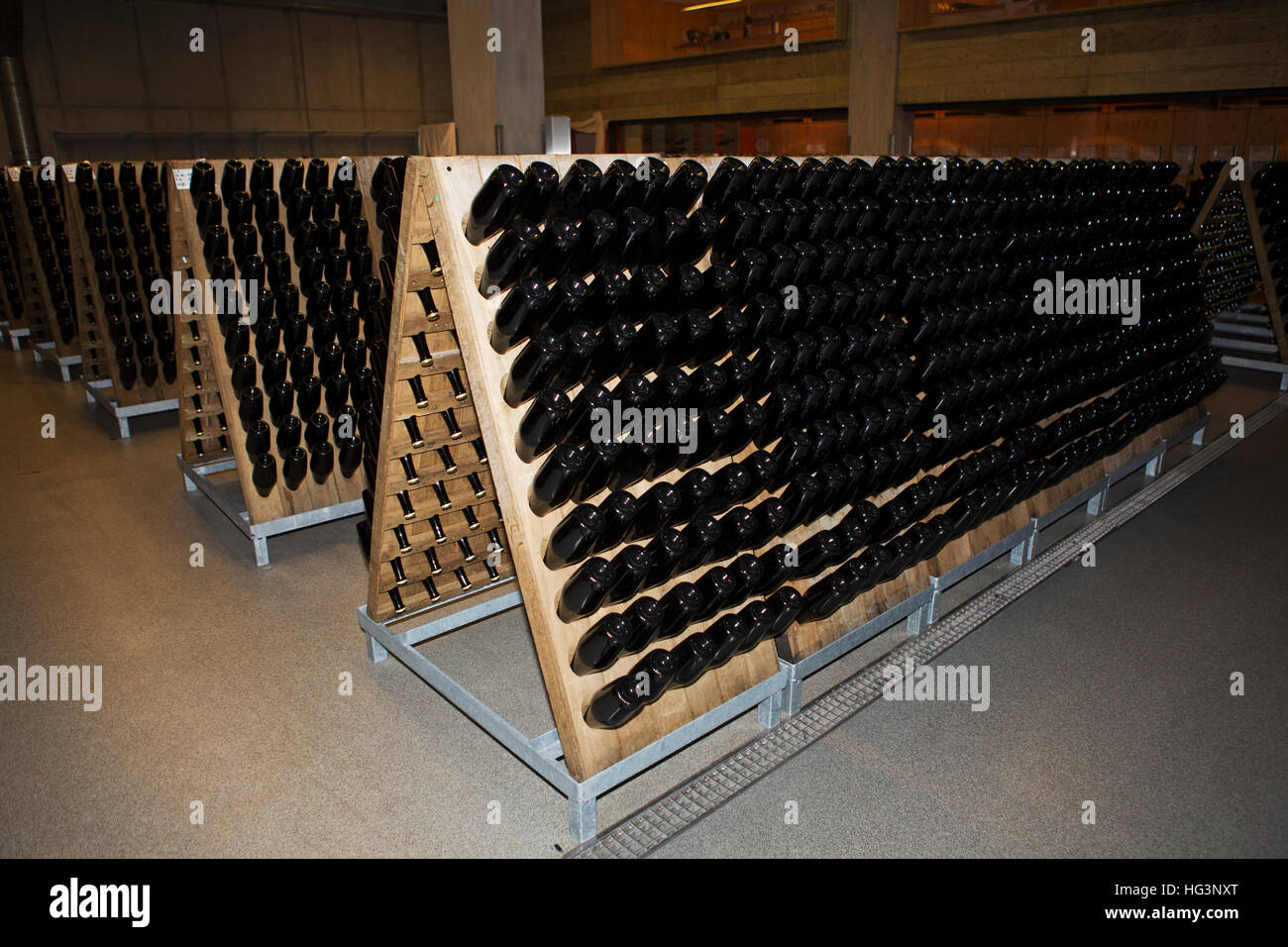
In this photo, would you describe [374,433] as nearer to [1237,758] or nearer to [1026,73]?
[1237,758]

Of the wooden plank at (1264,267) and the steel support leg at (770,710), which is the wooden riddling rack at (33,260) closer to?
the steel support leg at (770,710)

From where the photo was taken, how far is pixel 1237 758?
7.77 ft

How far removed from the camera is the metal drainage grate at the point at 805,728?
205 centimetres

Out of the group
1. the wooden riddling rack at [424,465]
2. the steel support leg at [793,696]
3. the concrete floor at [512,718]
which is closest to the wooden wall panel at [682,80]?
the concrete floor at [512,718]

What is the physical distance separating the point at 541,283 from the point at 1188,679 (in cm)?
249

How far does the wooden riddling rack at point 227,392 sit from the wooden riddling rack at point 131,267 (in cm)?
81

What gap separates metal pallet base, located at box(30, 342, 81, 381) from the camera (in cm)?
670

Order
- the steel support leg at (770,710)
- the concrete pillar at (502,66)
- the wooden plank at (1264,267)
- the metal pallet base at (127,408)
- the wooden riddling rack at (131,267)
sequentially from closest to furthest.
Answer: the steel support leg at (770,710), the wooden riddling rack at (131,267), the metal pallet base at (127,408), the wooden plank at (1264,267), the concrete pillar at (502,66)

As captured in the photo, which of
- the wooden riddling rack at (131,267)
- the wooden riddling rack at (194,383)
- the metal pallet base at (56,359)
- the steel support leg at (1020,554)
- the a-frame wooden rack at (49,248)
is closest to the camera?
the steel support leg at (1020,554)

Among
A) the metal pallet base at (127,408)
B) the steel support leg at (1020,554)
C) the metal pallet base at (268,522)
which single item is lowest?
the steel support leg at (1020,554)

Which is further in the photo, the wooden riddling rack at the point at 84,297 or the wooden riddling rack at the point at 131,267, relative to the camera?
the wooden riddling rack at the point at 84,297

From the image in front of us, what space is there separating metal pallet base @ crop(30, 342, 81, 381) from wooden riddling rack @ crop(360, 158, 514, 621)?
516 cm

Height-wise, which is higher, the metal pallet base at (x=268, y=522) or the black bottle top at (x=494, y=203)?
the black bottle top at (x=494, y=203)
